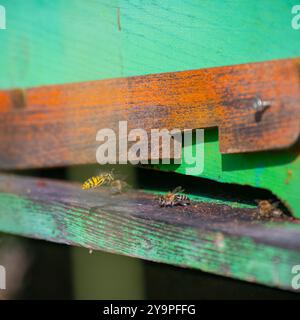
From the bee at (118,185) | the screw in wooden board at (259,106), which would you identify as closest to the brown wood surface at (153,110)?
the screw in wooden board at (259,106)

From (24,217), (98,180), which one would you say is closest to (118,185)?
(98,180)

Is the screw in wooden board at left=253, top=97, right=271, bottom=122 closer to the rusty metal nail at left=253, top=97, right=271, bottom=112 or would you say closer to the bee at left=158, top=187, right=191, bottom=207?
the rusty metal nail at left=253, top=97, right=271, bottom=112

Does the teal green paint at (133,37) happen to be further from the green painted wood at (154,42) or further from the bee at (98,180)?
the bee at (98,180)

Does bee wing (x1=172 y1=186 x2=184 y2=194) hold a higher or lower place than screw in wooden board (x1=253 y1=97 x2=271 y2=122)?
lower

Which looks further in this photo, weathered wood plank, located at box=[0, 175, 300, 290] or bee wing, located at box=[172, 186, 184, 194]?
bee wing, located at box=[172, 186, 184, 194]

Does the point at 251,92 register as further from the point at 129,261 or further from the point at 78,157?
the point at 129,261

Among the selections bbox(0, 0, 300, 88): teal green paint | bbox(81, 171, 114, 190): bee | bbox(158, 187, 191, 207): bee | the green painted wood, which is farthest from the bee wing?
bbox(0, 0, 300, 88): teal green paint

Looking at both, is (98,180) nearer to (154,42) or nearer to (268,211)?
(154,42)
